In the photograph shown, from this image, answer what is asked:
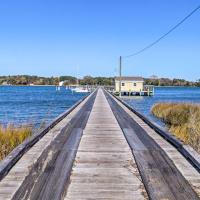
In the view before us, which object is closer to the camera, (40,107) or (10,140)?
(10,140)

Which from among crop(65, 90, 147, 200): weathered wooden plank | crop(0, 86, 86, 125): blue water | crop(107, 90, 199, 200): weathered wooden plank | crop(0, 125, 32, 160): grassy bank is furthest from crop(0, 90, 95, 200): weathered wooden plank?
crop(0, 86, 86, 125): blue water

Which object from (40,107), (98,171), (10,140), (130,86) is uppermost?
(98,171)

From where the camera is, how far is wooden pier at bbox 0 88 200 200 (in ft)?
17.7

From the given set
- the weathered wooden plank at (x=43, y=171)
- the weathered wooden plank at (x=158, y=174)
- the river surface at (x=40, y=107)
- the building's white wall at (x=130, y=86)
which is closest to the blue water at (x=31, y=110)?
the river surface at (x=40, y=107)

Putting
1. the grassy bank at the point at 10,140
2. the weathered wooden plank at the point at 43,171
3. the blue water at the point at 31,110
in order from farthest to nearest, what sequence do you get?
1. the blue water at the point at 31,110
2. the grassy bank at the point at 10,140
3. the weathered wooden plank at the point at 43,171

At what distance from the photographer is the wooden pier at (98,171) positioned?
5410mm

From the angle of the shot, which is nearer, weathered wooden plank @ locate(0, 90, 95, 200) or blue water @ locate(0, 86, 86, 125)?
weathered wooden plank @ locate(0, 90, 95, 200)

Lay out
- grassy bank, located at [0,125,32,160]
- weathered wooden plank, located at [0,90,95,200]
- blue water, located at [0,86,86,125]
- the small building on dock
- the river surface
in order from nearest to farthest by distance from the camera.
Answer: weathered wooden plank, located at [0,90,95,200], grassy bank, located at [0,125,32,160], blue water, located at [0,86,86,125], the river surface, the small building on dock

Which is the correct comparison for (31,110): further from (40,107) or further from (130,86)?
(130,86)

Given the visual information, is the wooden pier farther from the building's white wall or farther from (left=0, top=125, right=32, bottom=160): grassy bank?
the building's white wall

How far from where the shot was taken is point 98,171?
264 inches

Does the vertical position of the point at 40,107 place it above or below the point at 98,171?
below

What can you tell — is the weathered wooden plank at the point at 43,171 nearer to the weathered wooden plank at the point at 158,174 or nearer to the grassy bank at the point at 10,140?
the grassy bank at the point at 10,140

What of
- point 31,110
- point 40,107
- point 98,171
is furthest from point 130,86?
point 98,171
